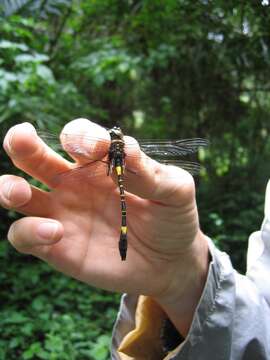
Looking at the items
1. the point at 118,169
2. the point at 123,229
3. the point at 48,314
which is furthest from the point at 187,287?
the point at 48,314

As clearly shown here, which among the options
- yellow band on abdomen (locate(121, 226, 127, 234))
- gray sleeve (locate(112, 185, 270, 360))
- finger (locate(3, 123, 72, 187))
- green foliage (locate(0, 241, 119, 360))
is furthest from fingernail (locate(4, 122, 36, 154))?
green foliage (locate(0, 241, 119, 360))

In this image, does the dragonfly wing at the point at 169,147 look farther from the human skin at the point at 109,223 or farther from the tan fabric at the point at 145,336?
the tan fabric at the point at 145,336

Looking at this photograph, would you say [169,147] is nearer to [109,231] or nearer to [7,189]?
[109,231]

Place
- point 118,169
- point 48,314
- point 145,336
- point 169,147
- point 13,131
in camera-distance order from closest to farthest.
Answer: point 13,131 < point 118,169 < point 145,336 < point 169,147 < point 48,314

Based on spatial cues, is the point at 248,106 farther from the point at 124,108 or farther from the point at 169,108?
the point at 124,108

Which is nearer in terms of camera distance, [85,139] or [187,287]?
[85,139]

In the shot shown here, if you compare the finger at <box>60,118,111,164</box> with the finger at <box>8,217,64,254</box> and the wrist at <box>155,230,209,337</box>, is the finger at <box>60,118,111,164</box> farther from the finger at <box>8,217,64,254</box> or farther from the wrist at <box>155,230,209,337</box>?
the wrist at <box>155,230,209,337</box>
